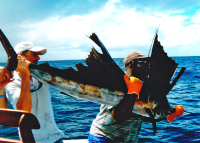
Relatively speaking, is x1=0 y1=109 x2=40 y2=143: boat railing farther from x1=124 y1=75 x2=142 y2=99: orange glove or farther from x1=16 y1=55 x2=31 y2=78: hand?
x1=124 y1=75 x2=142 y2=99: orange glove

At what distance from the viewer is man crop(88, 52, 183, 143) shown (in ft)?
5.41

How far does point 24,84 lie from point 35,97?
322mm

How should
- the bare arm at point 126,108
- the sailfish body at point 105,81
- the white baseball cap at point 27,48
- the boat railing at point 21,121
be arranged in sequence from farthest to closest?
the white baseball cap at point 27,48, the sailfish body at point 105,81, the bare arm at point 126,108, the boat railing at point 21,121

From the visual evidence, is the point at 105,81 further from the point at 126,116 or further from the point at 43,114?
the point at 43,114

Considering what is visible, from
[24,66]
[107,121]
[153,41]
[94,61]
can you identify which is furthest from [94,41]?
[107,121]

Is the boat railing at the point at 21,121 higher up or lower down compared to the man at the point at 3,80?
lower down

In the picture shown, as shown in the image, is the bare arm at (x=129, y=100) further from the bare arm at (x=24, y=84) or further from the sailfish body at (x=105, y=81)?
the bare arm at (x=24, y=84)

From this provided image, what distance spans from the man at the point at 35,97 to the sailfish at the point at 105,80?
188 mm

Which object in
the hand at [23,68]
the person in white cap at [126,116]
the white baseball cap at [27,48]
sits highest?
the white baseball cap at [27,48]

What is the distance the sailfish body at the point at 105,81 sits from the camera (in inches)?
68.3

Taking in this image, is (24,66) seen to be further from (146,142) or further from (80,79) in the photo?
(146,142)

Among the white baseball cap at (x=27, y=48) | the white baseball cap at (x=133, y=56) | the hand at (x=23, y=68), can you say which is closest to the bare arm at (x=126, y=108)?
the white baseball cap at (x=133, y=56)

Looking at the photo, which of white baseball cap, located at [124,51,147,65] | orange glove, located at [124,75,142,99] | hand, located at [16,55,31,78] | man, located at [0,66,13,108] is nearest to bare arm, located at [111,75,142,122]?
orange glove, located at [124,75,142,99]

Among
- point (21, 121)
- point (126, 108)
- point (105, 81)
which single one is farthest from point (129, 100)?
point (21, 121)
